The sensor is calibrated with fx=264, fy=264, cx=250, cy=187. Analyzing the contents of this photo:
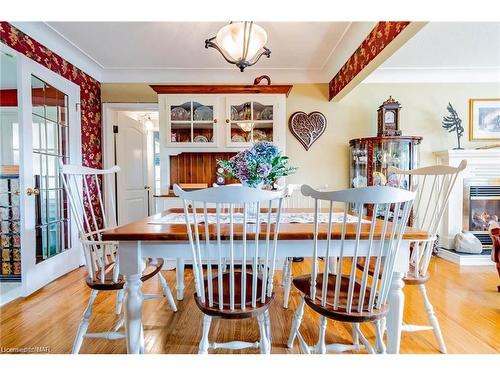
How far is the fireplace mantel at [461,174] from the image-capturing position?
10.2ft

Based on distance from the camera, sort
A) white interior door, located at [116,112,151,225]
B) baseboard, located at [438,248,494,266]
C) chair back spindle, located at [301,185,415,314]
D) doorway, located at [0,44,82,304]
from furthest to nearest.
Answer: white interior door, located at [116,112,151,225], baseboard, located at [438,248,494,266], doorway, located at [0,44,82,304], chair back spindle, located at [301,185,415,314]

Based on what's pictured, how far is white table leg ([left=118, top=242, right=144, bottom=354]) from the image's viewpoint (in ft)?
3.89

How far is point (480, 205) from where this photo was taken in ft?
10.4

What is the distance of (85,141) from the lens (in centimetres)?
313

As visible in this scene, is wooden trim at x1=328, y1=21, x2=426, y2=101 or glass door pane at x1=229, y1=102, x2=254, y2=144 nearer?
wooden trim at x1=328, y1=21, x2=426, y2=101

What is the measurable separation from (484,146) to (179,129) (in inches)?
149

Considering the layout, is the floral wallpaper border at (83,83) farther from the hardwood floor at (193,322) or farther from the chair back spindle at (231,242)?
the chair back spindle at (231,242)

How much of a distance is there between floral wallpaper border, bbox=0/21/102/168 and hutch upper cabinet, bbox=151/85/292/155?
879mm

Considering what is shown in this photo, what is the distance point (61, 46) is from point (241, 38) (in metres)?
2.16

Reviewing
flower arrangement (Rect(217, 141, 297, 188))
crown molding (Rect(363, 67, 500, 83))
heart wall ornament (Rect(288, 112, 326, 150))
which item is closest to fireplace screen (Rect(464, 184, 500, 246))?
crown molding (Rect(363, 67, 500, 83))

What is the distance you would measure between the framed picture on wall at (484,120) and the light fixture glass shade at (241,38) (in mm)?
3160

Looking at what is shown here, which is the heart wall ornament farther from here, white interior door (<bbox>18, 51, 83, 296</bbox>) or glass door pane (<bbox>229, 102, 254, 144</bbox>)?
white interior door (<bbox>18, 51, 83, 296</bbox>)
